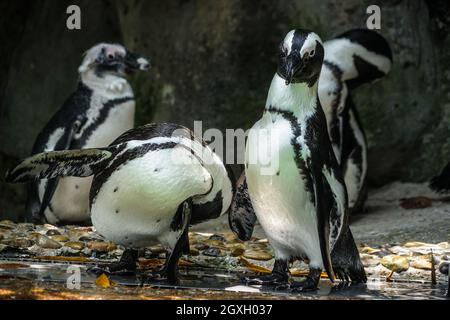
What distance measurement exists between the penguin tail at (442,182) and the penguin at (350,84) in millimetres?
448

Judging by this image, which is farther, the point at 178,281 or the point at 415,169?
the point at 415,169

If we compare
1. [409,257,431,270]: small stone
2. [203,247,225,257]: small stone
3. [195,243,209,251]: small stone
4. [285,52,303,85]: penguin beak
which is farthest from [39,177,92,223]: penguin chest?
[285,52,303,85]: penguin beak

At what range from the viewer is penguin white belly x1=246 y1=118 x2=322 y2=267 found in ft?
10.4

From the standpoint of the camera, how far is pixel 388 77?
5.92 metres

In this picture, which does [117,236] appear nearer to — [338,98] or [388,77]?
[338,98]

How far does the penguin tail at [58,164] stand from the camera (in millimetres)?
3367

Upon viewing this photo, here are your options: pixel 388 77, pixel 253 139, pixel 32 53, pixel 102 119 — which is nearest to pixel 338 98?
pixel 388 77

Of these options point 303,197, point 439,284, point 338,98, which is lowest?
point 439,284

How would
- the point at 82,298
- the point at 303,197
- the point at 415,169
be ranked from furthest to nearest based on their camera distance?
the point at 415,169, the point at 303,197, the point at 82,298

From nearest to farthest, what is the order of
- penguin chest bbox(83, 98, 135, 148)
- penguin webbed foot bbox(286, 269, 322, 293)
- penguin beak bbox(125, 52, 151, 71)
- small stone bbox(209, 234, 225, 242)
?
penguin webbed foot bbox(286, 269, 322, 293) → small stone bbox(209, 234, 225, 242) → penguin chest bbox(83, 98, 135, 148) → penguin beak bbox(125, 52, 151, 71)

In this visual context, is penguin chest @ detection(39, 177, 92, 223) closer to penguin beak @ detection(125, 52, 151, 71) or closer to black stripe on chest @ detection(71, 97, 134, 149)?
black stripe on chest @ detection(71, 97, 134, 149)

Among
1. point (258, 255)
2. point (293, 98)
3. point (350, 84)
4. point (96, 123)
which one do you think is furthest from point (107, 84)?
point (293, 98)

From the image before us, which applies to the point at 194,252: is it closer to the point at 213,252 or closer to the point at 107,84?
the point at 213,252

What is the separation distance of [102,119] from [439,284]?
2.30 meters
